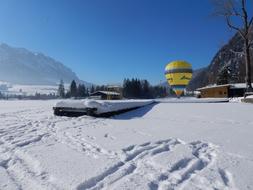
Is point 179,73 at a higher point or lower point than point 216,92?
higher

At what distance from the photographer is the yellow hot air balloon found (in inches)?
1076

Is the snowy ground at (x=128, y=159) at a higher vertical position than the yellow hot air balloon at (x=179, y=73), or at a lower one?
lower

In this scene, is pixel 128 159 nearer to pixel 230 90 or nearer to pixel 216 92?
pixel 230 90

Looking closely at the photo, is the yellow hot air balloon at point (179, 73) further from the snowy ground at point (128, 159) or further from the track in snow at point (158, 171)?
the track in snow at point (158, 171)

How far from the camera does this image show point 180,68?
89.3 ft

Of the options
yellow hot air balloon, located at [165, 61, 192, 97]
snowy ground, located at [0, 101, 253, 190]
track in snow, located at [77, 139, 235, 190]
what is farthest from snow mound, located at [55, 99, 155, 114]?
yellow hot air balloon, located at [165, 61, 192, 97]

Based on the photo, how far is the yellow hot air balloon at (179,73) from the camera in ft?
89.7

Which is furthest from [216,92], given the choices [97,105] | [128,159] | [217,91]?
[128,159]

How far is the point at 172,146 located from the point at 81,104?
6.91m

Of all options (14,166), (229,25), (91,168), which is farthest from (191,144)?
(229,25)

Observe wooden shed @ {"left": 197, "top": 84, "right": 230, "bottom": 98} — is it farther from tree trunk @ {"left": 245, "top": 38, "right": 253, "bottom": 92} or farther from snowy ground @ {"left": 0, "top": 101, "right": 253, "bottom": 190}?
snowy ground @ {"left": 0, "top": 101, "right": 253, "bottom": 190}

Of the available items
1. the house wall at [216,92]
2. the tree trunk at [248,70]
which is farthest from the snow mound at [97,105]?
the house wall at [216,92]

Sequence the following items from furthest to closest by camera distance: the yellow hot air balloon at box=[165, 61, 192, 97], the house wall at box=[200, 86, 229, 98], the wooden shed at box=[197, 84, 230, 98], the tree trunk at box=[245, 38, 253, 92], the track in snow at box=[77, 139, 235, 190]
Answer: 1. the house wall at box=[200, 86, 229, 98]
2. the wooden shed at box=[197, 84, 230, 98]
3. the yellow hot air balloon at box=[165, 61, 192, 97]
4. the tree trunk at box=[245, 38, 253, 92]
5. the track in snow at box=[77, 139, 235, 190]

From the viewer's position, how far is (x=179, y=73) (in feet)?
90.0
